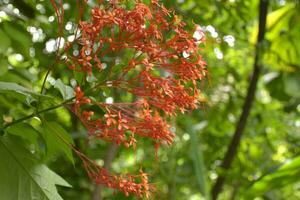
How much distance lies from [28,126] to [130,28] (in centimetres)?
24

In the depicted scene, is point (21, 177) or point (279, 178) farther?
point (279, 178)

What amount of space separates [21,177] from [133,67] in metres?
0.25

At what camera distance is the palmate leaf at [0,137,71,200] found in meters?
0.81

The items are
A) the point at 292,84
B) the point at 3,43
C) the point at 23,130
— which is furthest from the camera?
the point at 292,84

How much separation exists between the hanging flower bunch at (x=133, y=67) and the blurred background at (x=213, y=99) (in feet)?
0.76

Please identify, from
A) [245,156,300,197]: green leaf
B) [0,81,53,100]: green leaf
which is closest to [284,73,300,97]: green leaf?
[245,156,300,197]: green leaf

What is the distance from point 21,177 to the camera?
830mm

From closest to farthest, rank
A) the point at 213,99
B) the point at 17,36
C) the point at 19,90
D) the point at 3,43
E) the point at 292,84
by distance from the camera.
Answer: the point at 19,90, the point at 3,43, the point at 17,36, the point at 292,84, the point at 213,99

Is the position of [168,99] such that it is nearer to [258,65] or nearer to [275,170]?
[275,170]

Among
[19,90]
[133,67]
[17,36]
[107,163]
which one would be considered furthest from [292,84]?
[19,90]

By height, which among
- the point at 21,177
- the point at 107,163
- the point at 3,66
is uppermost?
the point at 3,66

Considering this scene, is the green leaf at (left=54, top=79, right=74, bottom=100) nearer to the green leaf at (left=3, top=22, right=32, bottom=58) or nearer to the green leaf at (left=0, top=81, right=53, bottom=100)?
the green leaf at (left=0, top=81, right=53, bottom=100)

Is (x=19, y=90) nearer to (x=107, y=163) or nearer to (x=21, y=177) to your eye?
(x=21, y=177)

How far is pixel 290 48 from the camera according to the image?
1778 mm
